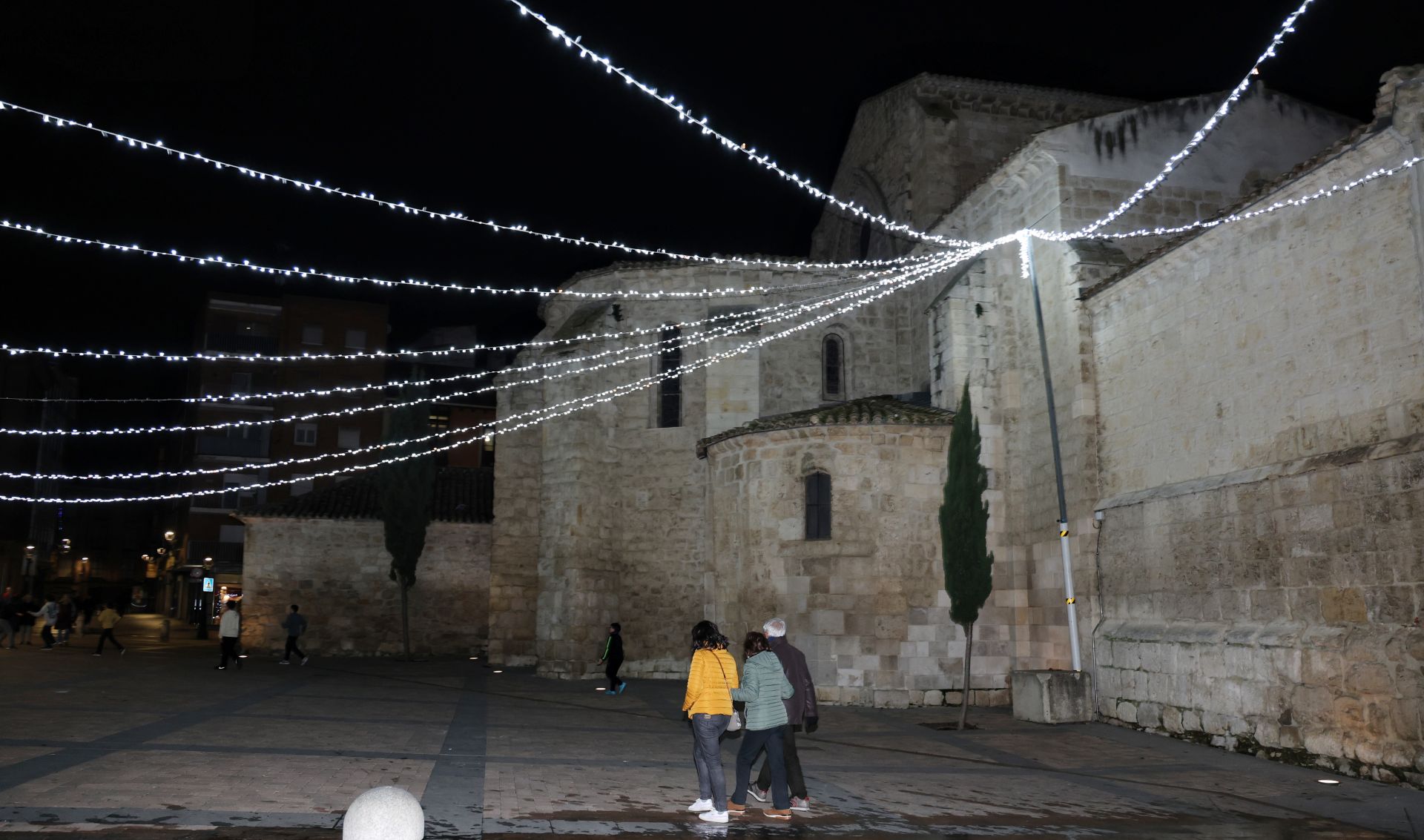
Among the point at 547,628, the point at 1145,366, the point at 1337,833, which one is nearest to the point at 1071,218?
Result: the point at 1145,366

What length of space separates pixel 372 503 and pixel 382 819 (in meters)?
26.0

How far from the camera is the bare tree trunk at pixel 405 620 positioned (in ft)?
83.7

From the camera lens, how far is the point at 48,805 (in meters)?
7.03

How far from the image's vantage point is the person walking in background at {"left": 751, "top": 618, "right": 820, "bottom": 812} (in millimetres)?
8156

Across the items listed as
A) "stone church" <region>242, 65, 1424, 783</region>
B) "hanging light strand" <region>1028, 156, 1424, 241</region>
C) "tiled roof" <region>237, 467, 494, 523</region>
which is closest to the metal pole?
"stone church" <region>242, 65, 1424, 783</region>

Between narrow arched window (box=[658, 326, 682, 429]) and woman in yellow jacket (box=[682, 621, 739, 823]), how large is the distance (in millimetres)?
15265

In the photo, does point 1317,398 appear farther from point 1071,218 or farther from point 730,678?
point 730,678

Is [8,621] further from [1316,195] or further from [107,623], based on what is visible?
[1316,195]

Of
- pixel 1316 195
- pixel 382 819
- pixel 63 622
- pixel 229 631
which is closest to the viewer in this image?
pixel 382 819

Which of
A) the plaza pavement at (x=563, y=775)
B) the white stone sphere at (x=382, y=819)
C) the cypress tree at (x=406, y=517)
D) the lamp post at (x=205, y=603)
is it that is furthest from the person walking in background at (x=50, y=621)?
the white stone sphere at (x=382, y=819)

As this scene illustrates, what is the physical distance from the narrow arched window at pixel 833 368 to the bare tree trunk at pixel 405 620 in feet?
39.2

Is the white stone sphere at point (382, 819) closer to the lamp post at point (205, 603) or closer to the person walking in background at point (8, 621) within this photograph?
the person walking in background at point (8, 621)

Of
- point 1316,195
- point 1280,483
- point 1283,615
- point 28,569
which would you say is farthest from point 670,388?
point 28,569

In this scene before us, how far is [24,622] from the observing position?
26.1 meters
